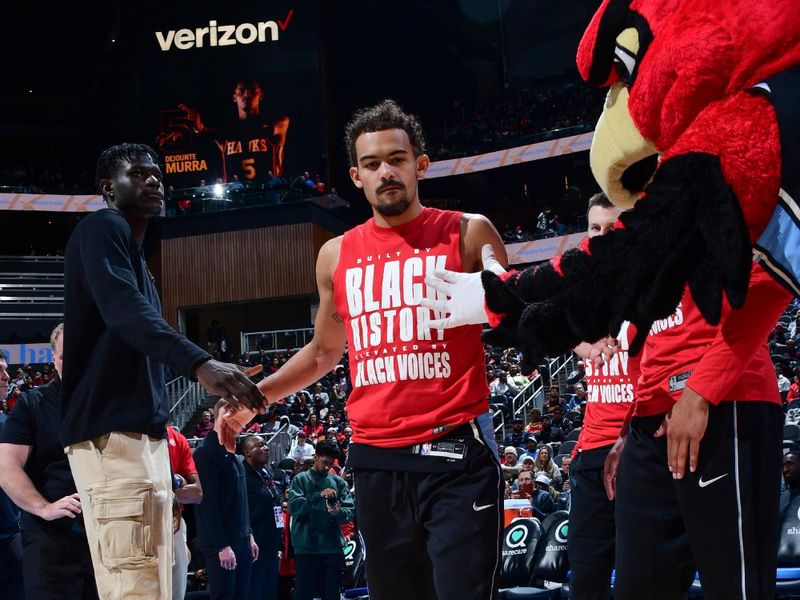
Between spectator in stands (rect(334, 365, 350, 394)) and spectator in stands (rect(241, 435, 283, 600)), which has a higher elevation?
spectator in stands (rect(334, 365, 350, 394))

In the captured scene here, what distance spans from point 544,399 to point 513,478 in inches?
226

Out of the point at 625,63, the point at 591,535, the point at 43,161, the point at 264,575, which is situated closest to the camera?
the point at 625,63

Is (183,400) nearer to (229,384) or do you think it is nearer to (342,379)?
(342,379)

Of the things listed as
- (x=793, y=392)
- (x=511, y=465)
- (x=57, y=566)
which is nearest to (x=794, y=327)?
(x=793, y=392)

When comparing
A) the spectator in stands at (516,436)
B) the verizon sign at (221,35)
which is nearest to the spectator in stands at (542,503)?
the spectator in stands at (516,436)

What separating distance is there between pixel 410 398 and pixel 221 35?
27771mm

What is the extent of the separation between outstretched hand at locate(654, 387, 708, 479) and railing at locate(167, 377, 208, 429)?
58.1 ft

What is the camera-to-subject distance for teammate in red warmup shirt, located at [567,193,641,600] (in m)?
3.81

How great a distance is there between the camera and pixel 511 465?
37.9ft

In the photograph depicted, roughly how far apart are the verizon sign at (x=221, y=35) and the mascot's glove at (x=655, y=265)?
28350 millimetres

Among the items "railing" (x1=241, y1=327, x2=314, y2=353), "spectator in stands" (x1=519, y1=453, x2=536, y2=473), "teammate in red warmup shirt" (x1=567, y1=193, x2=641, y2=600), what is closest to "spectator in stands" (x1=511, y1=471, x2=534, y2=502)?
"spectator in stands" (x1=519, y1=453, x2=536, y2=473)

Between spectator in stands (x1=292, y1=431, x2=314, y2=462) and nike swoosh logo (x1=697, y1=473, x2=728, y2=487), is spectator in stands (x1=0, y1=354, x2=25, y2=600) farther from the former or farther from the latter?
spectator in stands (x1=292, y1=431, x2=314, y2=462)

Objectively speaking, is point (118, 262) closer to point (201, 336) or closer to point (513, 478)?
point (513, 478)

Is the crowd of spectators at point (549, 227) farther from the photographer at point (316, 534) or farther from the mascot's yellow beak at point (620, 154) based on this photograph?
the mascot's yellow beak at point (620, 154)
